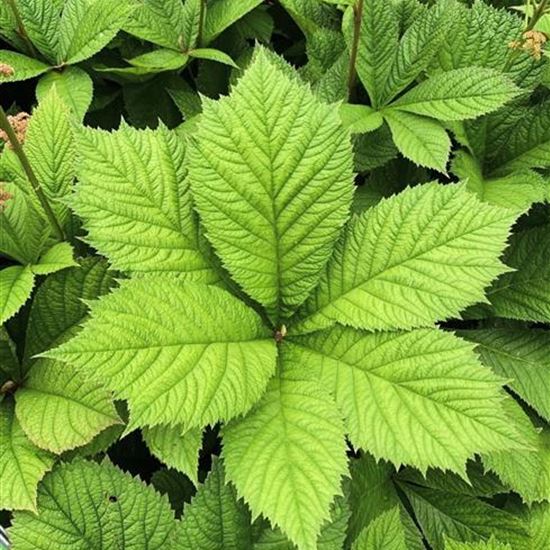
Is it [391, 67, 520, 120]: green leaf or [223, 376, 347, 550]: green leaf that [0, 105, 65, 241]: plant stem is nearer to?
[223, 376, 347, 550]: green leaf

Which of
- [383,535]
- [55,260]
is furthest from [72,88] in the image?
[383,535]

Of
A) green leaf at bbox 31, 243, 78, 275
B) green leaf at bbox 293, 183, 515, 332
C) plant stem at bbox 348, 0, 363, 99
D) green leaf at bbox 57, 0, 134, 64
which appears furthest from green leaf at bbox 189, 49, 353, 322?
green leaf at bbox 57, 0, 134, 64

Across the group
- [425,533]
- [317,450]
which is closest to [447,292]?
→ [317,450]

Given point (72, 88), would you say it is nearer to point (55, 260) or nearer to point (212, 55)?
point (212, 55)

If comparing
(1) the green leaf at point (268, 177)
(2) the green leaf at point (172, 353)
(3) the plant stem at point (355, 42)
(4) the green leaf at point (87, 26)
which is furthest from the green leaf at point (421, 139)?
(4) the green leaf at point (87, 26)

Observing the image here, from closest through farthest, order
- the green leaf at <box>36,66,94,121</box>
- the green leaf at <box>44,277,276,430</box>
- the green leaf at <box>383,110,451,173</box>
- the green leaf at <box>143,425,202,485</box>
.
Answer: the green leaf at <box>44,277,276,430</box>
the green leaf at <box>143,425,202,485</box>
the green leaf at <box>383,110,451,173</box>
the green leaf at <box>36,66,94,121</box>

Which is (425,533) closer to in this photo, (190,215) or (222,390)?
(222,390)
